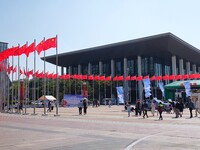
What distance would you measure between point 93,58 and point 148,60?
1782 centimetres

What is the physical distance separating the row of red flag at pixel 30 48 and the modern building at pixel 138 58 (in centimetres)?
4498

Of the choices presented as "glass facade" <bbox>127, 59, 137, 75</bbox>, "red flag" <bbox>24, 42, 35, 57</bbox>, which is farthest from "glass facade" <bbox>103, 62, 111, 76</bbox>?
"red flag" <bbox>24, 42, 35, 57</bbox>

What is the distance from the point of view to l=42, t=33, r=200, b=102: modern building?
84.4 m

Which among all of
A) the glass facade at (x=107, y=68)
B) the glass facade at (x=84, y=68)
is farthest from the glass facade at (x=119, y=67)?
the glass facade at (x=84, y=68)

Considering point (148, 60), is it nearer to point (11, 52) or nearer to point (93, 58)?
point (93, 58)

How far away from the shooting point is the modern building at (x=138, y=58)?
84.4 m

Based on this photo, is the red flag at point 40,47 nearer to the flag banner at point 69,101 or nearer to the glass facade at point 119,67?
the flag banner at point 69,101

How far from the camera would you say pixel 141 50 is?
290 ft

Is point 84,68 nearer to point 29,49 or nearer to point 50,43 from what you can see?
point 29,49

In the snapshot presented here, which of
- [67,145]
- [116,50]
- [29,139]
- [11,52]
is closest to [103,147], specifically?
[67,145]

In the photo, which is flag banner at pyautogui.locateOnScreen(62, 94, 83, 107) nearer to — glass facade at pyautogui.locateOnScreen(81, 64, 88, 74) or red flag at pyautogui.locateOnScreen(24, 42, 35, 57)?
red flag at pyautogui.locateOnScreen(24, 42, 35, 57)

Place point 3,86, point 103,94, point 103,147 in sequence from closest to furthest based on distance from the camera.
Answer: point 103,147, point 3,86, point 103,94

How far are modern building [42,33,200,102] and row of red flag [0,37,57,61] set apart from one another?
148ft

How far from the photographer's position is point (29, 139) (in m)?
14.4
